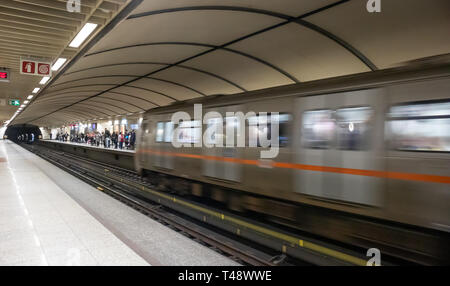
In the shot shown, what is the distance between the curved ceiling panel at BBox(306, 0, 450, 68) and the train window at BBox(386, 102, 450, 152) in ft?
11.1

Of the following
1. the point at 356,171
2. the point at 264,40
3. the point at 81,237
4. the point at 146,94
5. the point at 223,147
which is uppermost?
the point at 264,40

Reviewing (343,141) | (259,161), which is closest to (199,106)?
(259,161)

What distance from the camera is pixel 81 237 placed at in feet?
18.3

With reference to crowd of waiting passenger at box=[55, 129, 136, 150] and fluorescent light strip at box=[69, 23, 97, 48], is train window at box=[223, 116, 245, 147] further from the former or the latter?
crowd of waiting passenger at box=[55, 129, 136, 150]

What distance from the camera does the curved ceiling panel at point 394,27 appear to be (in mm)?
7227

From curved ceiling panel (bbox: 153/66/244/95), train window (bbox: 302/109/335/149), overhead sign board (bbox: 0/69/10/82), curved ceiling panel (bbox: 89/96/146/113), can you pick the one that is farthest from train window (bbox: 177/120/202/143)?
curved ceiling panel (bbox: 89/96/146/113)

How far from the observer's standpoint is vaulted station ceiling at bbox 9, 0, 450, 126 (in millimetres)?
7758

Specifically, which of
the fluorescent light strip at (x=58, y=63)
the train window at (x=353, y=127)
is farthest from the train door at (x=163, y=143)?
the train window at (x=353, y=127)

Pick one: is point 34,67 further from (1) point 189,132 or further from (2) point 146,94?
(2) point 146,94

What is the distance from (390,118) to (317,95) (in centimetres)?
151

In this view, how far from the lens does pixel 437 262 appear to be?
4.46 metres

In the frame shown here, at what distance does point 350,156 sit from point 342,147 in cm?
23

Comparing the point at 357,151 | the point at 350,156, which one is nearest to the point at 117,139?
the point at 350,156

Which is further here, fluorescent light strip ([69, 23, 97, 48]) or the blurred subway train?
fluorescent light strip ([69, 23, 97, 48])
